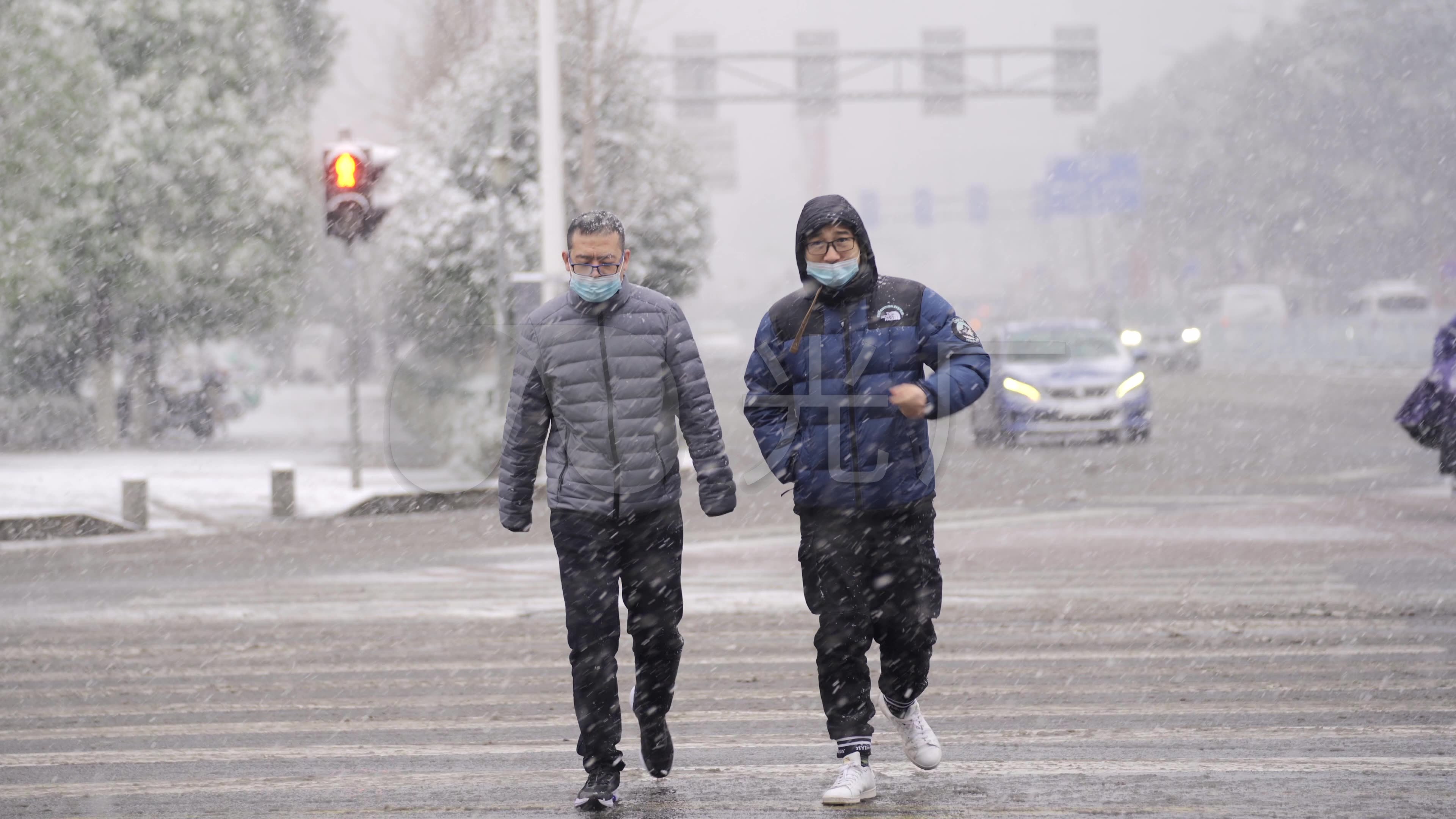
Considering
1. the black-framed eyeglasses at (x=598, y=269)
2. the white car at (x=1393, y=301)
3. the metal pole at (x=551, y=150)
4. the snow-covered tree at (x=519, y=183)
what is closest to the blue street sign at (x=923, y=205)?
the white car at (x=1393, y=301)

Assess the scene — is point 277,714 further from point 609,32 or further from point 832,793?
point 609,32

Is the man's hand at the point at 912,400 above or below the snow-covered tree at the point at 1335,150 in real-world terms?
below

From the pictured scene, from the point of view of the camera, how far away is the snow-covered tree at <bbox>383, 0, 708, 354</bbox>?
24.3m

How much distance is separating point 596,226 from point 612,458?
72 centimetres

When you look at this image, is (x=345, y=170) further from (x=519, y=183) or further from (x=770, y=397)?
(x=770, y=397)

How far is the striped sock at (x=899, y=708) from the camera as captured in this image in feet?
17.9

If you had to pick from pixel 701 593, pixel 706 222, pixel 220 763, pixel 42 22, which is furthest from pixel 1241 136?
pixel 220 763

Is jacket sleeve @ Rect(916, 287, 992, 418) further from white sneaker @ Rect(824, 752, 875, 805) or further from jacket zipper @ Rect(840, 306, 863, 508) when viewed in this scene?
white sneaker @ Rect(824, 752, 875, 805)

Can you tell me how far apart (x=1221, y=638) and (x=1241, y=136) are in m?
57.9

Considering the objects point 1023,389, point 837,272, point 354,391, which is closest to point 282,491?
point 354,391

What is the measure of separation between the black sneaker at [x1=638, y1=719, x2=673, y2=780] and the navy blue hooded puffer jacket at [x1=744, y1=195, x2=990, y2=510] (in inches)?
32.8

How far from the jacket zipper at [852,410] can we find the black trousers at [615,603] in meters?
0.56

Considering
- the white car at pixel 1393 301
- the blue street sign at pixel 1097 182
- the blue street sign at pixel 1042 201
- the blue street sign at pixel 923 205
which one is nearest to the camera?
the white car at pixel 1393 301

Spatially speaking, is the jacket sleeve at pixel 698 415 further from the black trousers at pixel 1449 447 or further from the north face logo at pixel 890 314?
the black trousers at pixel 1449 447
